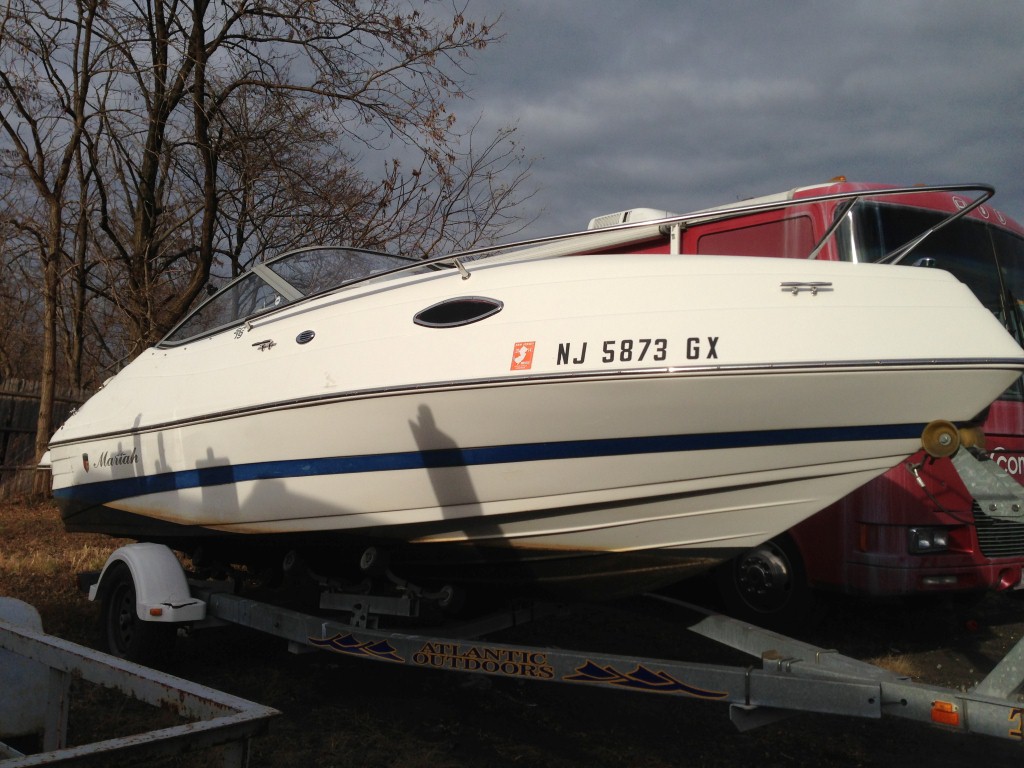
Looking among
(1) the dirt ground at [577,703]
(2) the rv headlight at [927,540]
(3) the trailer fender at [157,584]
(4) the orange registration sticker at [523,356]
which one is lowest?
(1) the dirt ground at [577,703]

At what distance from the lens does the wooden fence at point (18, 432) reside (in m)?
11.0

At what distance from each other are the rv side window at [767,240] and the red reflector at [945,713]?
2396 mm

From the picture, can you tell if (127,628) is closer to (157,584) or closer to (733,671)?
(157,584)

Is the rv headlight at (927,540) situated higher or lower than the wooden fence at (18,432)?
lower

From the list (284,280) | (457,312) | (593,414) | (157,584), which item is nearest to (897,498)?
(593,414)

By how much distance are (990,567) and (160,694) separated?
12.5 ft

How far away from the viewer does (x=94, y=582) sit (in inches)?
194

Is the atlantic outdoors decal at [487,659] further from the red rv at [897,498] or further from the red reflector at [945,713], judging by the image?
the red rv at [897,498]

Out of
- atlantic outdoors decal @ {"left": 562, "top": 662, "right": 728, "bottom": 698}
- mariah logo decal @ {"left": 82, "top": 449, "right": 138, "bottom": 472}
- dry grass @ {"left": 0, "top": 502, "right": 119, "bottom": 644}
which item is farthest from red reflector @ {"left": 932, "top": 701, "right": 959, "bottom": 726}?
dry grass @ {"left": 0, "top": 502, "right": 119, "bottom": 644}

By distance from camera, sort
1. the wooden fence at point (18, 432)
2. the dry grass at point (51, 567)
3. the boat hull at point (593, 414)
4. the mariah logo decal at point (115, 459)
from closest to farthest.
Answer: the boat hull at point (593, 414) < the mariah logo decal at point (115, 459) < the dry grass at point (51, 567) < the wooden fence at point (18, 432)

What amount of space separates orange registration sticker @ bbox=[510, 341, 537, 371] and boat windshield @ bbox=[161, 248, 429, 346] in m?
1.36

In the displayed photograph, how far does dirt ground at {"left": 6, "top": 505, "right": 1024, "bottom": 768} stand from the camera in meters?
3.49

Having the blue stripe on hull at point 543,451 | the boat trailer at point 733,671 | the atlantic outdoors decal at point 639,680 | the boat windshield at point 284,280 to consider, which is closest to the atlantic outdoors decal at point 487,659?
the boat trailer at point 733,671

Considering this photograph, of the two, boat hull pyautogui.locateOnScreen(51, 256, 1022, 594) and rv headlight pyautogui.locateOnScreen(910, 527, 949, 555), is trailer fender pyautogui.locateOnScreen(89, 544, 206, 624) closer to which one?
boat hull pyautogui.locateOnScreen(51, 256, 1022, 594)
